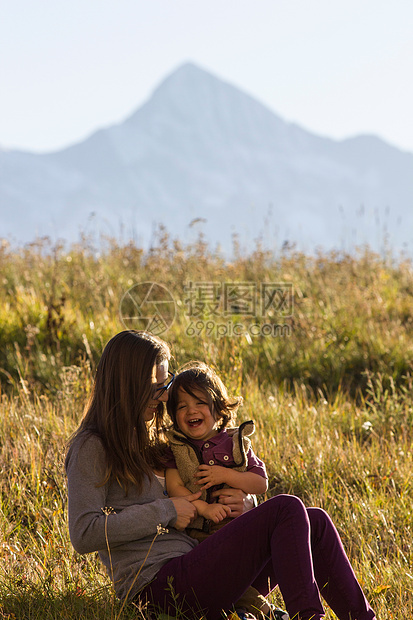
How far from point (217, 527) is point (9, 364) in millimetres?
3125

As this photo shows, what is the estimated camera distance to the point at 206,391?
8.02 ft

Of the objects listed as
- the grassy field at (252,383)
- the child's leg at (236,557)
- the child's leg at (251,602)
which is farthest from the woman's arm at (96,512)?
the child's leg at (251,602)

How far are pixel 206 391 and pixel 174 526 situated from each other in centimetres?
53

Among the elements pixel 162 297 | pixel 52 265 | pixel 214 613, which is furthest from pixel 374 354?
pixel 52 265

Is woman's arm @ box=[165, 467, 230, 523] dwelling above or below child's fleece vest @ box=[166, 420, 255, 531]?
below

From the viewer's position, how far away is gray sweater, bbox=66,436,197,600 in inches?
79.9

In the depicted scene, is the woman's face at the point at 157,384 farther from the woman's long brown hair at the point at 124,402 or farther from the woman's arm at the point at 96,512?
the woman's arm at the point at 96,512

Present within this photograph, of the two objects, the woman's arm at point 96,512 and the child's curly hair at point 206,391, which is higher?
the child's curly hair at point 206,391

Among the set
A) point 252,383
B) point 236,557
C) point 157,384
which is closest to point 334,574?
point 236,557

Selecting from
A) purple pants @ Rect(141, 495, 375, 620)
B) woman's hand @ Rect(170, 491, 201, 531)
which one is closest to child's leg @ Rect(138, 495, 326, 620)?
purple pants @ Rect(141, 495, 375, 620)

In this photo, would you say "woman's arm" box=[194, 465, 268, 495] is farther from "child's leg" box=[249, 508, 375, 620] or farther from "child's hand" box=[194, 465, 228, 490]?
"child's leg" box=[249, 508, 375, 620]

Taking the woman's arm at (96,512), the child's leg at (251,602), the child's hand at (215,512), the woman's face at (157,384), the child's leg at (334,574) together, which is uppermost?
the woman's face at (157,384)

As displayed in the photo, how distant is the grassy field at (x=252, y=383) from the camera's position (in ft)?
8.38

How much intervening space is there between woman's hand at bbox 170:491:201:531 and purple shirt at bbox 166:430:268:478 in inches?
7.6
